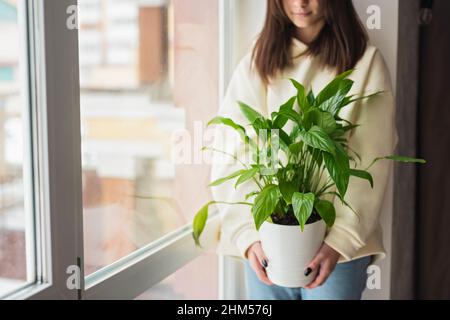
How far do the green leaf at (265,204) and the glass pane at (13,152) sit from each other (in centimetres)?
41

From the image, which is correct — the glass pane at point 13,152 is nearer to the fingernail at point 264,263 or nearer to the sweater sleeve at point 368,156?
the fingernail at point 264,263

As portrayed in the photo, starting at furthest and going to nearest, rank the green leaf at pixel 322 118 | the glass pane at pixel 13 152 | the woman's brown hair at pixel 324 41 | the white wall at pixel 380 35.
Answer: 1. the white wall at pixel 380 35
2. the woman's brown hair at pixel 324 41
3. the green leaf at pixel 322 118
4. the glass pane at pixel 13 152

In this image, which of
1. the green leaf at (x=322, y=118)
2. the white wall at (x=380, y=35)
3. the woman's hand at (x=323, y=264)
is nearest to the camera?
the green leaf at (x=322, y=118)

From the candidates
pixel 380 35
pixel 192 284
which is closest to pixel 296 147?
pixel 380 35

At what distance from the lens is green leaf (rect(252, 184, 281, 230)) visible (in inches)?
38.6

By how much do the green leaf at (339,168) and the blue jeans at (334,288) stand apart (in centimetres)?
34

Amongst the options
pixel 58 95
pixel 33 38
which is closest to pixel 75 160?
pixel 58 95

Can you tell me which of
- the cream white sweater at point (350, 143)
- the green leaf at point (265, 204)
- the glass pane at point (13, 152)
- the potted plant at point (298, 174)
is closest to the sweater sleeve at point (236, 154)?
the cream white sweater at point (350, 143)

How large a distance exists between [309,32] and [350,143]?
0.29 meters

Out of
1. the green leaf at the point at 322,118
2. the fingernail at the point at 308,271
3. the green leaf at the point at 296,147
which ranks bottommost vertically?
the fingernail at the point at 308,271

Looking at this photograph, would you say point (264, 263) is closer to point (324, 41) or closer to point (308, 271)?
point (308, 271)

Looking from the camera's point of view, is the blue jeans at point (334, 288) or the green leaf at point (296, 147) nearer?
the green leaf at point (296, 147)

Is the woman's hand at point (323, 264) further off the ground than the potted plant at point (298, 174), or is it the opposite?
the potted plant at point (298, 174)

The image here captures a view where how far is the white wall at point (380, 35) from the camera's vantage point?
4.34ft
